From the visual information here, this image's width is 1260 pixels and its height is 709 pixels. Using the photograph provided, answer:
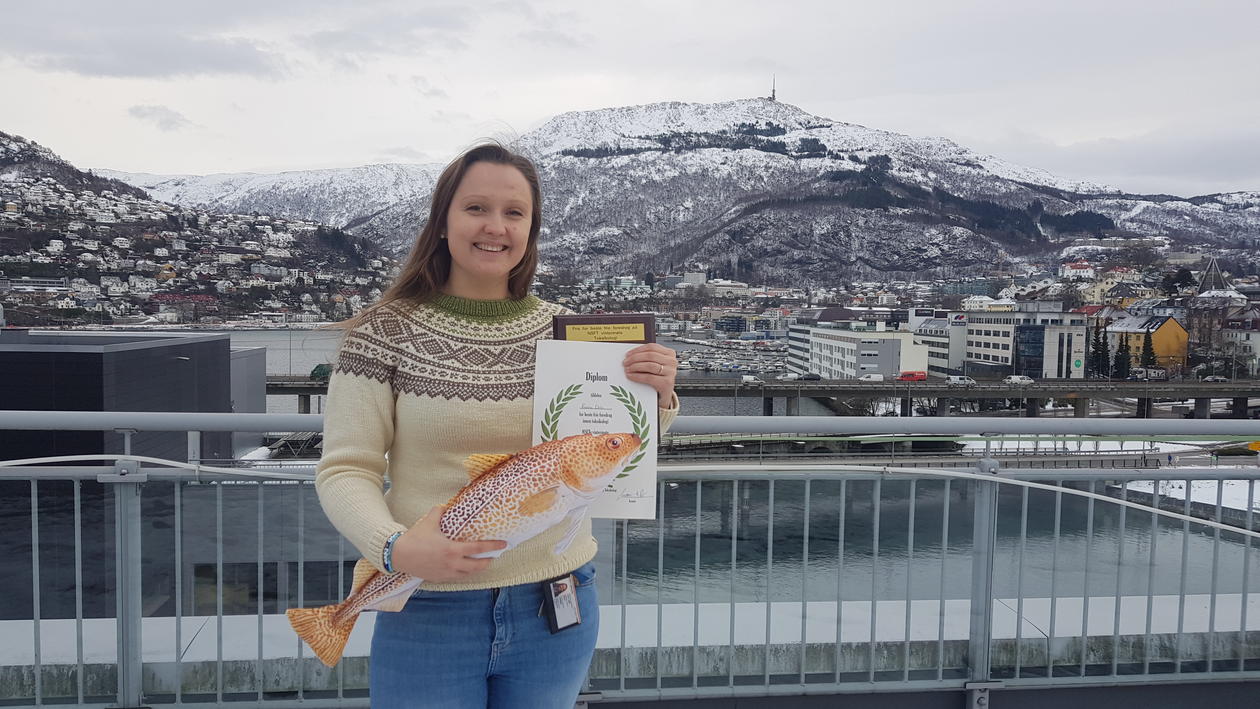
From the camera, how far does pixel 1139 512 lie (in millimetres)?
2291

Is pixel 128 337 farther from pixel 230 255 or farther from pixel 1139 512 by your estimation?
pixel 1139 512

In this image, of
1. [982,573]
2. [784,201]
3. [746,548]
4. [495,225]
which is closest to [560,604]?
[495,225]

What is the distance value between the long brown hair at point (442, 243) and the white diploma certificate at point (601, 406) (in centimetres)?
18

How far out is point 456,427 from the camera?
1.09 m

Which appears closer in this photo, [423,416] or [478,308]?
[423,416]

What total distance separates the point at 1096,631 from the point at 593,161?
16228 cm

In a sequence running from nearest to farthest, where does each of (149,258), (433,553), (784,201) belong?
(433,553) < (149,258) < (784,201)

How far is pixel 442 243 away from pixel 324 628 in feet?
1.98

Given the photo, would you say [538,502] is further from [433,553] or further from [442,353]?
[442,353]

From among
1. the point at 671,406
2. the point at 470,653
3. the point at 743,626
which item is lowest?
the point at 743,626

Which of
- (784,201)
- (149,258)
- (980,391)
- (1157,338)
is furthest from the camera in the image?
(784,201)

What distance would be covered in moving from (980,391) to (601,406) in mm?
42266

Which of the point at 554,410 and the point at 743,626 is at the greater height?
the point at 554,410

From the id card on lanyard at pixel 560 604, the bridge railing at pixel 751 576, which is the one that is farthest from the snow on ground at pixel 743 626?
the id card on lanyard at pixel 560 604
